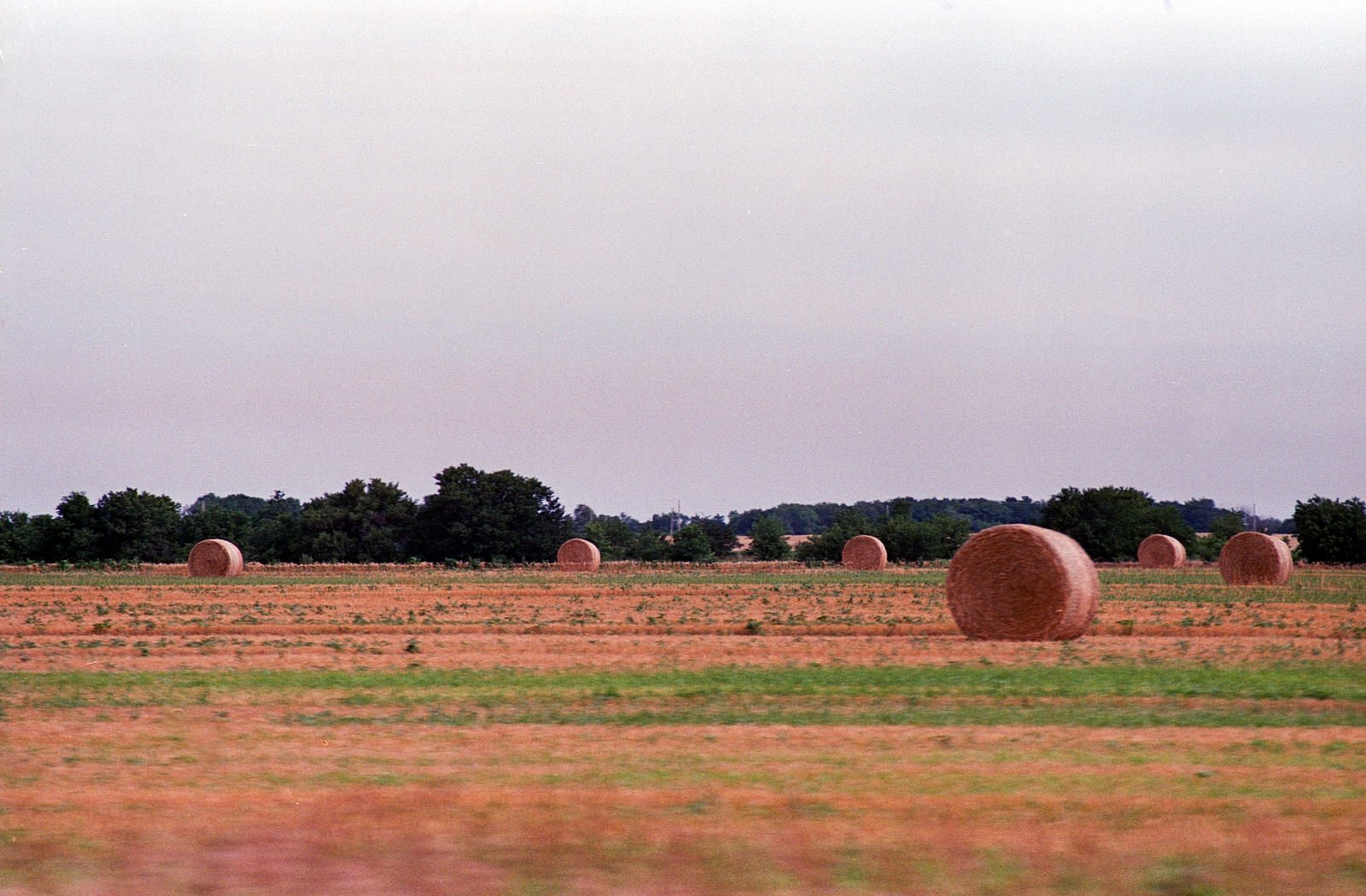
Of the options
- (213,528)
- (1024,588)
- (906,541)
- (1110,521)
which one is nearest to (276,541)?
(213,528)

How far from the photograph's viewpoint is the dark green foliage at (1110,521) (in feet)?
282

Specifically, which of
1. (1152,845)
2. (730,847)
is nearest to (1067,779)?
(1152,845)

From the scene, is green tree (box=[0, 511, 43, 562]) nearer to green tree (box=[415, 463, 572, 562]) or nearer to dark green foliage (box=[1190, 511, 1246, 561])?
green tree (box=[415, 463, 572, 562])

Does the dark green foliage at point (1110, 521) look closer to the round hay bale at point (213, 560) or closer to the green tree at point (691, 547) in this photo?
the green tree at point (691, 547)

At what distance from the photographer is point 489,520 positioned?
92.0 metres

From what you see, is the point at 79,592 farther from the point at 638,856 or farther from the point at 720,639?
the point at 638,856

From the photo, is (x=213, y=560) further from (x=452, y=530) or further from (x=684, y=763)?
(x=684, y=763)

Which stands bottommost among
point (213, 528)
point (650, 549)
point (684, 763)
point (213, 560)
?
point (684, 763)

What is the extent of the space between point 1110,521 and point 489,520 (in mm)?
35294

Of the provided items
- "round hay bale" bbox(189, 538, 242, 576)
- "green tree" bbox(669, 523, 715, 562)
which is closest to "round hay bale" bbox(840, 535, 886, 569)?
"green tree" bbox(669, 523, 715, 562)

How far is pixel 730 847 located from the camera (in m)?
10.3

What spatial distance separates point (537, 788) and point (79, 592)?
4024 cm

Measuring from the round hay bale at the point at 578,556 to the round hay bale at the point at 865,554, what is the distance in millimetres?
11735

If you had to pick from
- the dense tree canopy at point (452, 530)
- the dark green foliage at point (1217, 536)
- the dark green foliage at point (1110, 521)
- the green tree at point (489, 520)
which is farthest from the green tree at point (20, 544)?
the dark green foliage at point (1217, 536)
